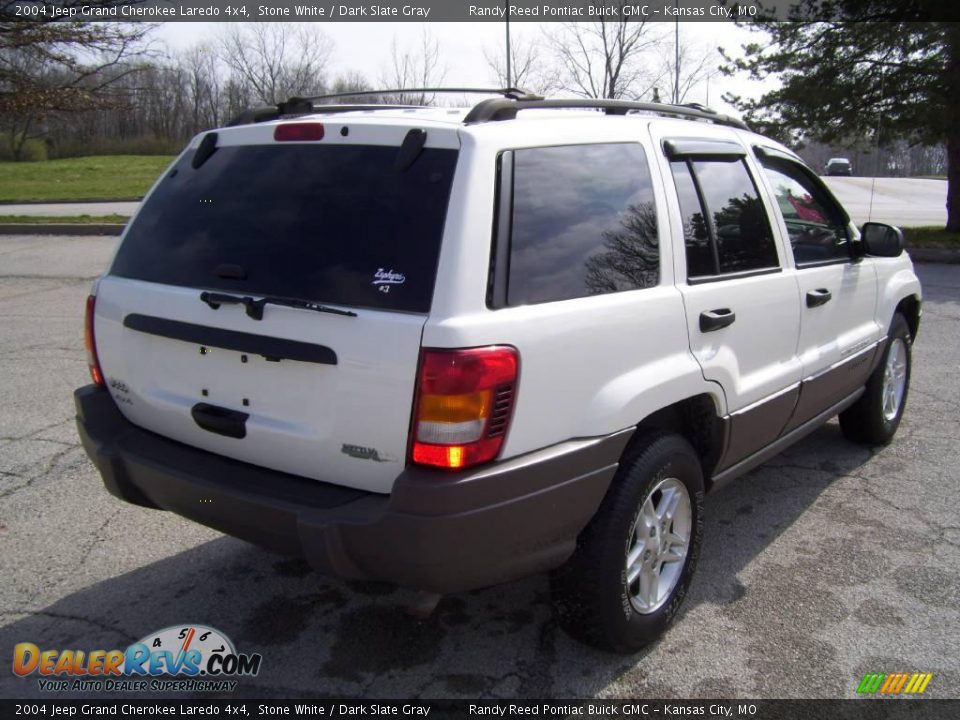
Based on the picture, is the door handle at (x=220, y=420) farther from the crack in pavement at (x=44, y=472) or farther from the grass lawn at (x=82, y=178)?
the grass lawn at (x=82, y=178)

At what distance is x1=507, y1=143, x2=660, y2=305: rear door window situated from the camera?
8.27 ft

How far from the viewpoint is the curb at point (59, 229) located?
15.1 m

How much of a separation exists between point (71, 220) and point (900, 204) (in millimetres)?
27656

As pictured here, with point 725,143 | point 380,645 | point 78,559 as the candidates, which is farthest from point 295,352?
point 725,143

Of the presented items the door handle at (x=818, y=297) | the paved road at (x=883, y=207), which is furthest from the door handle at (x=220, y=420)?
the paved road at (x=883, y=207)

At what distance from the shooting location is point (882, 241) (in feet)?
13.9

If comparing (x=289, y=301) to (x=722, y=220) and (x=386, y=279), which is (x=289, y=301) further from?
(x=722, y=220)

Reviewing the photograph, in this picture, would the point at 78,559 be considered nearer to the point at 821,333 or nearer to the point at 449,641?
the point at 449,641

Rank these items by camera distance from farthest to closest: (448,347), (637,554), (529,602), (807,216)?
(807,216)
(529,602)
(637,554)
(448,347)

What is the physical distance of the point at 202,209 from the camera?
294 cm

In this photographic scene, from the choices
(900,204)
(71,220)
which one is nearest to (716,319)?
(71,220)

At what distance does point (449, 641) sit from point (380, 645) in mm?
257

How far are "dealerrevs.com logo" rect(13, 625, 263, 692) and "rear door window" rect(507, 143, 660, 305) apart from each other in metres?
1.69

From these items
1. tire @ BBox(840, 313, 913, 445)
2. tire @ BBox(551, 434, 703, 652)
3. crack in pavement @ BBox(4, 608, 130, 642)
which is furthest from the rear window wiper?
tire @ BBox(840, 313, 913, 445)
